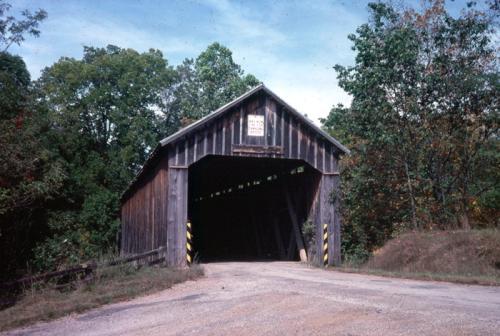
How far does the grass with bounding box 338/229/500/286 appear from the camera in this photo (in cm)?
1206

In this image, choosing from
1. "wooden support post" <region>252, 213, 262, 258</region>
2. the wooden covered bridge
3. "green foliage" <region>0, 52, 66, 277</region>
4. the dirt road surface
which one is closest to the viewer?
the dirt road surface

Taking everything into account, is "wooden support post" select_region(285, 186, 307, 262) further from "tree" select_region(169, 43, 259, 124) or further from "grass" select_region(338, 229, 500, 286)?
"tree" select_region(169, 43, 259, 124)

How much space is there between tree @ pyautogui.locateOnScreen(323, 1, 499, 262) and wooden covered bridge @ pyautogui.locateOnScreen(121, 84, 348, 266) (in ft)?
5.43

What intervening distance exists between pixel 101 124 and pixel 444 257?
27838mm

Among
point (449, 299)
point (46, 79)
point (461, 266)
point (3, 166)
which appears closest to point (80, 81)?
point (46, 79)

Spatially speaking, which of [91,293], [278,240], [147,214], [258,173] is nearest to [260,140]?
[258,173]

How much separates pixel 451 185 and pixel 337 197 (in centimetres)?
479

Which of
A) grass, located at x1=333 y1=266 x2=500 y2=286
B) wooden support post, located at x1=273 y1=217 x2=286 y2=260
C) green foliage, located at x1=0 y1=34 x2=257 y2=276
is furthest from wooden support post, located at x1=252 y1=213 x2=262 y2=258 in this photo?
grass, located at x1=333 y1=266 x2=500 y2=286

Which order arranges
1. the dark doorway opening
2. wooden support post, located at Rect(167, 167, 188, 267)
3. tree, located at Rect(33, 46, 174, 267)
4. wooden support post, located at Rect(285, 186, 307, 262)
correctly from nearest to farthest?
wooden support post, located at Rect(167, 167, 188, 267) → wooden support post, located at Rect(285, 186, 307, 262) → the dark doorway opening → tree, located at Rect(33, 46, 174, 267)

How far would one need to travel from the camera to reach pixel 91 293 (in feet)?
35.1

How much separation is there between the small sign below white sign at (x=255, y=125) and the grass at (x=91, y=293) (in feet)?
16.4

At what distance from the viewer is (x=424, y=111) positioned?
59.7 feet

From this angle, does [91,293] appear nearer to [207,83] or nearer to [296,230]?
[296,230]

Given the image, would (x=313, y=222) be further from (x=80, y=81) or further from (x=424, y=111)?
(x=80, y=81)
